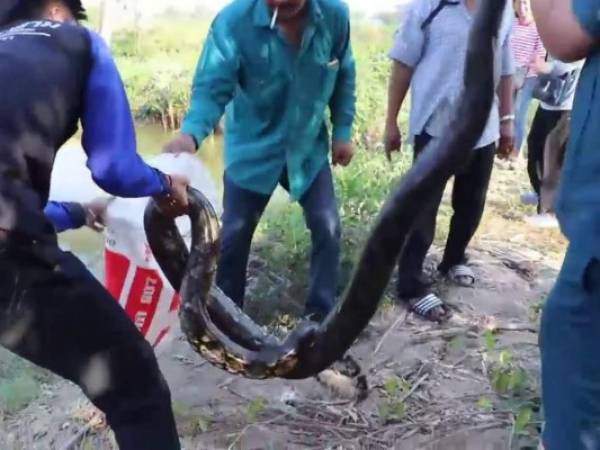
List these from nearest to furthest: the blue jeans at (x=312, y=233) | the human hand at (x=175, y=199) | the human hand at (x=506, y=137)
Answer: the human hand at (x=175, y=199)
the blue jeans at (x=312, y=233)
the human hand at (x=506, y=137)

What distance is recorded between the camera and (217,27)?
3.45m

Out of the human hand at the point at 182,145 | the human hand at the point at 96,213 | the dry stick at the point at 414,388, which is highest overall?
the human hand at the point at 182,145

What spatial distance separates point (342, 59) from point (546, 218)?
242cm

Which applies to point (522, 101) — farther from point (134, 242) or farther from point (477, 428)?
point (134, 242)

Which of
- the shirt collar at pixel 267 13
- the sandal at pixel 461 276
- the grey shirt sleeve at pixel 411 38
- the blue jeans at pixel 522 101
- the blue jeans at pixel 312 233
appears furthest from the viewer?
the blue jeans at pixel 522 101

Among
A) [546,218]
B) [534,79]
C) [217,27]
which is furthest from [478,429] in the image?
[534,79]

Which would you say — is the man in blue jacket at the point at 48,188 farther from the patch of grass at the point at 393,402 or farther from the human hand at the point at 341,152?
the human hand at the point at 341,152

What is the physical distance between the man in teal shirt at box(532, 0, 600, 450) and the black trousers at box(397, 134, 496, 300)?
187 cm

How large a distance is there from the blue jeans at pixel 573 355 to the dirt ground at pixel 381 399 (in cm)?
104

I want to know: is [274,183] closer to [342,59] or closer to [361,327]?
[342,59]

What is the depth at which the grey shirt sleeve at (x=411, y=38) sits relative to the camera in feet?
12.5

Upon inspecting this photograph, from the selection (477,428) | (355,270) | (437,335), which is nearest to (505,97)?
(437,335)

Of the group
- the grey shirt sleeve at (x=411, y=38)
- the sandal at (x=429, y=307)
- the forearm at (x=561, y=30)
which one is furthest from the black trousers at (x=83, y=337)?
the grey shirt sleeve at (x=411, y=38)

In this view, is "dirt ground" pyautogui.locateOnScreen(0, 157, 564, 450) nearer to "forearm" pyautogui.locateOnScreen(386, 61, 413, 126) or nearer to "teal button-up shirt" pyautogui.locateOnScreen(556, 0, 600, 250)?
"forearm" pyautogui.locateOnScreen(386, 61, 413, 126)
